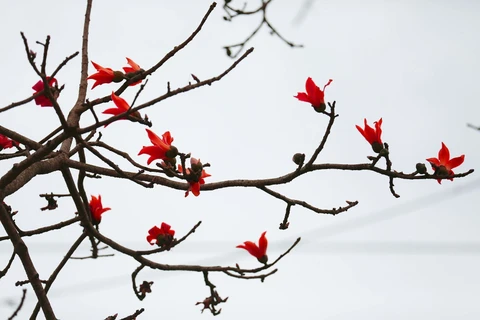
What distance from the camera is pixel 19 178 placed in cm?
226

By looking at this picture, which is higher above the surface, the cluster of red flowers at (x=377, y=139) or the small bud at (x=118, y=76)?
the small bud at (x=118, y=76)

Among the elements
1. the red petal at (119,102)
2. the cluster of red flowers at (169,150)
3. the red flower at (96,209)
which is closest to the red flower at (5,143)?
the cluster of red flowers at (169,150)

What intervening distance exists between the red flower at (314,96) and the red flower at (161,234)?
0.86 metres

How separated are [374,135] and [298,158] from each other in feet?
1.25

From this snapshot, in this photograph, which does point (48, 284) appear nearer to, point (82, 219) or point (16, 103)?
point (82, 219)

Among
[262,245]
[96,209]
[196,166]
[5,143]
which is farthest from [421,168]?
[5,143]

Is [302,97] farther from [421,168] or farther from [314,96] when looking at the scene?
[421,168]

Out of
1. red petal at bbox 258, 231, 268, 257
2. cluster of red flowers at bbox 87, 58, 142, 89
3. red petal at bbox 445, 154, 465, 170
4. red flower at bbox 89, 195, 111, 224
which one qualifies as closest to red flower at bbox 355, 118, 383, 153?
red petal at bbox 445, 154, 465, 170

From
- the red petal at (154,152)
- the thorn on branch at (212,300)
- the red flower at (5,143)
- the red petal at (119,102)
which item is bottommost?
the thorn on branch at (212,300)

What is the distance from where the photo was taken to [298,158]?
2445mm

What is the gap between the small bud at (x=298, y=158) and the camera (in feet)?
7.87

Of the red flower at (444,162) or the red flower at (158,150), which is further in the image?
the red flower at (444,162)

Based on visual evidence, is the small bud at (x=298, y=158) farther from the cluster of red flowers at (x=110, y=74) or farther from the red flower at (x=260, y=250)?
the cluster of red flowers at (x=110, y=74)

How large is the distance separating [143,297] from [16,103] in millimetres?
1108
